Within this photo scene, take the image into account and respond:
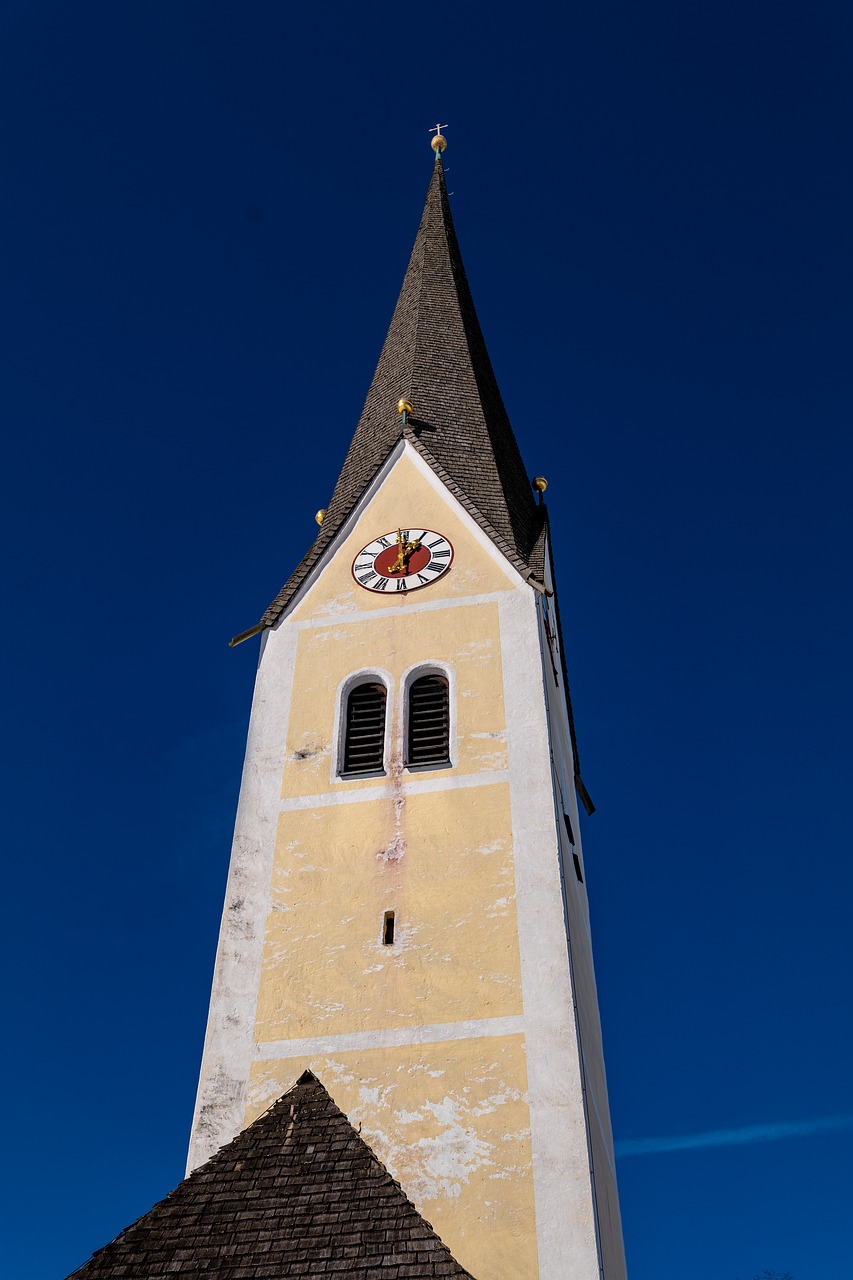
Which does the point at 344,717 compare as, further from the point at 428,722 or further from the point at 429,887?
the point at 429,887

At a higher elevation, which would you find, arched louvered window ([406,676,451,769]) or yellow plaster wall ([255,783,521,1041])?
arched louvered window ([406,676,451,769])

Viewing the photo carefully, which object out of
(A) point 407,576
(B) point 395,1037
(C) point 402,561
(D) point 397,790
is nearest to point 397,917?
(B) point 395,1037

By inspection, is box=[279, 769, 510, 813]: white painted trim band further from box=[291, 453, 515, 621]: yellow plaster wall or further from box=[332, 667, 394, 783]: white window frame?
box=[291, 453, 515, 621]: yellow plaster wall

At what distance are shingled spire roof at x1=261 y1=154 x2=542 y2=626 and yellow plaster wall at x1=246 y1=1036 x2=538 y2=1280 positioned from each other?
6.78 m

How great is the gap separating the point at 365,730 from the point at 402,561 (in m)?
3.00

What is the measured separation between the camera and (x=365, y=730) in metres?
15.7

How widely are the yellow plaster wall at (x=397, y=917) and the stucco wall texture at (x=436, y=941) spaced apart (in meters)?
0.02

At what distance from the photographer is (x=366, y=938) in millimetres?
13453

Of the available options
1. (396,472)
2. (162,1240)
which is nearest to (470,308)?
(396,472)

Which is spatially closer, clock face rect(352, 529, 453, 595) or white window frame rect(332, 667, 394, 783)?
white window frame rect(332, 667, 394, 783)

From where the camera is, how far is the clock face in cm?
1744

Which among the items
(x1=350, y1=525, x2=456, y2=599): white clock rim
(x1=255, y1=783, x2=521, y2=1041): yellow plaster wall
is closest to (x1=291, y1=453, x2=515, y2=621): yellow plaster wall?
(x1=350, y1=525, x2=456, y2=599): white clock rim

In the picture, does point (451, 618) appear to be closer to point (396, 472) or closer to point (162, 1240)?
point (396, 472)

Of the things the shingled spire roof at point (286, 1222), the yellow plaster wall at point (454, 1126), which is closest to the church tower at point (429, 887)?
the yellow plaster wall at point (454, 1126)
